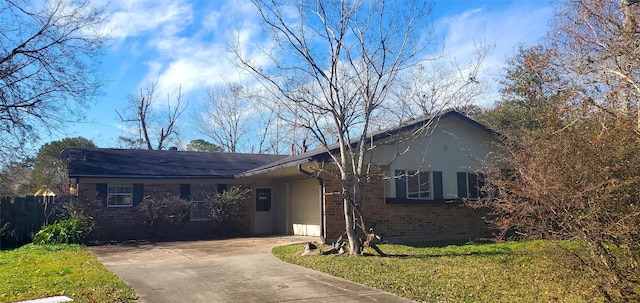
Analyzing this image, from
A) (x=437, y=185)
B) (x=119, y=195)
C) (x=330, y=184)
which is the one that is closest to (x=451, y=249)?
(x=437, y=185)

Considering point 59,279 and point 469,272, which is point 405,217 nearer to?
point 469,272

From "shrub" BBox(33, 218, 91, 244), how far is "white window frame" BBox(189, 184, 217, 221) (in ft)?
13.6

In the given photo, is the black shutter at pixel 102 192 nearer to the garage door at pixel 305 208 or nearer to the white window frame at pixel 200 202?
the white window frame at pixel 200 202

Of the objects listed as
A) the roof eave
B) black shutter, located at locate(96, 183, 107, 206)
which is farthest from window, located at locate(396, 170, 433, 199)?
black shutter, located at locate(96, 183, 107, 206)

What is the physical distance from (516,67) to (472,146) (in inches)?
356

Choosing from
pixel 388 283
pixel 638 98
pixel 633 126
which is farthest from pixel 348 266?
pixel 638 98

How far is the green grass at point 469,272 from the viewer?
688 cm

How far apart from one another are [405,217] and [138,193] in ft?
31.3

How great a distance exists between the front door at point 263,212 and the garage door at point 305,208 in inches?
71.0

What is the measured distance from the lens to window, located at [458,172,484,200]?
17.1 m

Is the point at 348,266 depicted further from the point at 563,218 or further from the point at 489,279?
the point at 563,218

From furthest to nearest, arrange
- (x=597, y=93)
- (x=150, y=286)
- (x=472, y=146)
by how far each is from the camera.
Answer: (x=472, y=146) < (x=597, y=93) < (x=150, y=286)

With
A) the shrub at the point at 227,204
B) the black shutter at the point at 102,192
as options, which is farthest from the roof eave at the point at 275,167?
the black shutter at the point at 102,192

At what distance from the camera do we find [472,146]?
17.5m
